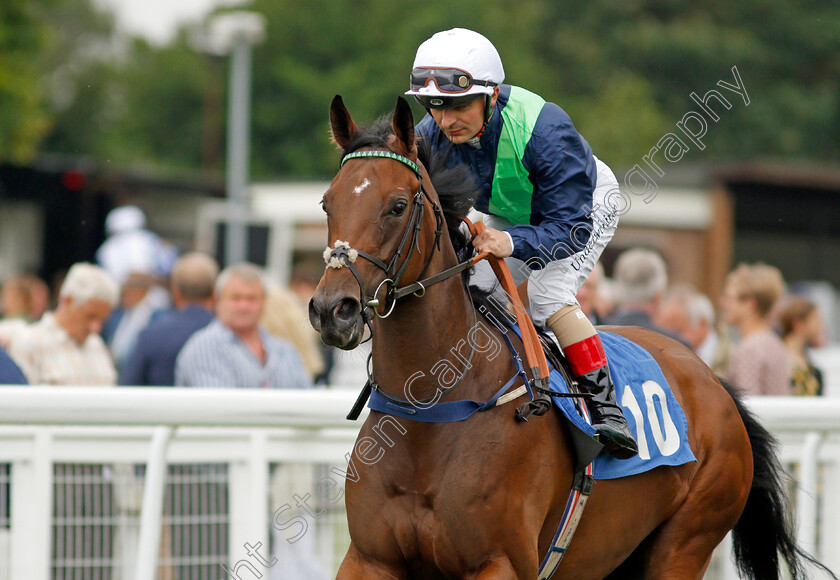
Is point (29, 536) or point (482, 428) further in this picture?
point (29, 536)

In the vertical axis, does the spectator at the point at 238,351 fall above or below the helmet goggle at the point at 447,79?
below

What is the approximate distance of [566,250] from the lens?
3691mm

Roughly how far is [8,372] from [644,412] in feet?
9.54

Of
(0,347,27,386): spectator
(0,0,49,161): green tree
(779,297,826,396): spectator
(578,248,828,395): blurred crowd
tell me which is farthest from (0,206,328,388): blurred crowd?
(0,0,49,161): green tree

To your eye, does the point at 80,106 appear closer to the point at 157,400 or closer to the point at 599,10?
the point at 599,10

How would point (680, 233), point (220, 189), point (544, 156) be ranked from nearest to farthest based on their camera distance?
point (544, 156) < point (680, 233) < point (220, 189)

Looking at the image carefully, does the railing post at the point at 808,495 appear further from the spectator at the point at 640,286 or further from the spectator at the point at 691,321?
the spectator at the point at 691,321

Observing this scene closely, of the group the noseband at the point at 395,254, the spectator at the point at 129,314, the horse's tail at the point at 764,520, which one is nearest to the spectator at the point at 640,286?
the horse's tail at the point at 764,520

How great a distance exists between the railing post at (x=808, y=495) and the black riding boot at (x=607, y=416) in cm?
185

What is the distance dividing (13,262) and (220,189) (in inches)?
162

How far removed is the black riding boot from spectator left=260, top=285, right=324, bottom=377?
3.27m

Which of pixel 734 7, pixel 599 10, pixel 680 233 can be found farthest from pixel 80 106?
pixel 680 233

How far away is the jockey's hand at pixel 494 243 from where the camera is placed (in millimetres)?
3414

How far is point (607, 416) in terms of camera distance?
144 inches
